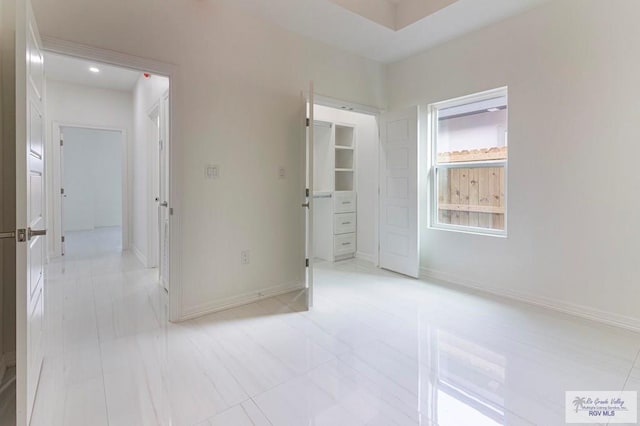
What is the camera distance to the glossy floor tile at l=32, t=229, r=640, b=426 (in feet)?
5.31

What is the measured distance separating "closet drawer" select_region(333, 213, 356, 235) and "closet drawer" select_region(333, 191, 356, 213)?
79mm

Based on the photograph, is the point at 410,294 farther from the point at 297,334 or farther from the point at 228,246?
the point at 228,246

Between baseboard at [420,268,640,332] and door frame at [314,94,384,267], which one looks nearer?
baseboard at [420,268,640,332]

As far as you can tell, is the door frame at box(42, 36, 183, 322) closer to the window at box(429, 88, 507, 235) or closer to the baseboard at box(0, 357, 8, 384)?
the baseboard at box(0, 357, 8, 384)

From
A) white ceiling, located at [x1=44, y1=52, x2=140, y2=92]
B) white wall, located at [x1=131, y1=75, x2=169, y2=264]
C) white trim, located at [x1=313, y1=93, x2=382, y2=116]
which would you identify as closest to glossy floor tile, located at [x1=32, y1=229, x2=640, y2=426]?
white wall, located at [x1=131, y1=75, x2=169, y2=264]

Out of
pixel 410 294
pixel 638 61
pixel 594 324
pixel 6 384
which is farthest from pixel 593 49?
pixel 6 384

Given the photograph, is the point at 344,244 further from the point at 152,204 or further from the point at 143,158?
the point at 143,158

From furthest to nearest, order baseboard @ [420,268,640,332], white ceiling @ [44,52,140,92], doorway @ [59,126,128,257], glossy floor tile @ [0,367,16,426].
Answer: doorway @ [59,126,128,257]
white ceiling @ [44,52,140,92]
baseboard @ [420,268,640,332]
glossy floor tile @ [0,367,16,426]

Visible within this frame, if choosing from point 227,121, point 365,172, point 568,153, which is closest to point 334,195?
point 365,172

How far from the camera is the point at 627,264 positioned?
8.42 ft

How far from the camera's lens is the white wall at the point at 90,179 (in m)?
7.80

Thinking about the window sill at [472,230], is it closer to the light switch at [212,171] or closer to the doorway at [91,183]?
the light switch at [212,171]

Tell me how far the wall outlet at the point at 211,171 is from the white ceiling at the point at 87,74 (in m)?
2.59

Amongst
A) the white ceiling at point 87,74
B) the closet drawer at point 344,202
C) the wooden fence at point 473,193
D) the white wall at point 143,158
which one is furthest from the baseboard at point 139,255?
the wooden fence at point 473,193
